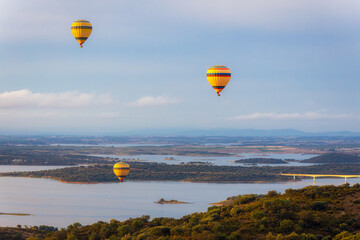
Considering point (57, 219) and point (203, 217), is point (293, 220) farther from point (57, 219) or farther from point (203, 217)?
point (57, 219)

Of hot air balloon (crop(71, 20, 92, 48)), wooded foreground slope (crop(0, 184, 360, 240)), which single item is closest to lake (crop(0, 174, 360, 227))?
hot air balloon (crop(71, 20, 92, 48))

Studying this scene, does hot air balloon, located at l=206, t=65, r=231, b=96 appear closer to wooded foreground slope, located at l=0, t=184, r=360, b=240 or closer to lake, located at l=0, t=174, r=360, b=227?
wooded foreground slope, located at l=0, t=184, r=360, b=240

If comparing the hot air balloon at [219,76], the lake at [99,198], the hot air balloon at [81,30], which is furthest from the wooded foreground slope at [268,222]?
the lake at [99,198]

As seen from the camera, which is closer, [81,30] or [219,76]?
[219,76]

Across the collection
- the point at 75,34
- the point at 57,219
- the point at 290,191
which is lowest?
the point at 57,219

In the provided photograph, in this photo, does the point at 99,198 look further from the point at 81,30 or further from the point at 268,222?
the point at 268,222

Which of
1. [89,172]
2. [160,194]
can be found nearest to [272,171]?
[89,172]

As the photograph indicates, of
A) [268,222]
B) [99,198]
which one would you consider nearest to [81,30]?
[268,222]
